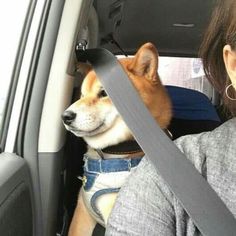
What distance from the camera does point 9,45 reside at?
139cm

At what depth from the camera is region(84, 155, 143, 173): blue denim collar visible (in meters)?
1.62

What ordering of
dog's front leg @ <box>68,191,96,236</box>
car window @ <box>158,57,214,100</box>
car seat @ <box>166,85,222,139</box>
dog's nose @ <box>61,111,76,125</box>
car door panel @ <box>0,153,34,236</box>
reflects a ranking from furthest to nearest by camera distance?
car window @ <box>158,57,214,100</box> < car seat @ <box>166,85,222,139</box> < dog's front leg @ <box>68,191,96,236</box> < dog's nose @ <box>61,111,76,125</box> < car door panel @ <box>0,153,34,236</box>

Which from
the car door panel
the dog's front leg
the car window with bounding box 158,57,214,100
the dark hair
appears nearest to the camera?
the dark hair

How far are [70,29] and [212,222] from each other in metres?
0.75

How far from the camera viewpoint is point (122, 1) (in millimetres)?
1963

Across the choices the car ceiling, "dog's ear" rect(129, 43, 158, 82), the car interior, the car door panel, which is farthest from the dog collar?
the car ceiling

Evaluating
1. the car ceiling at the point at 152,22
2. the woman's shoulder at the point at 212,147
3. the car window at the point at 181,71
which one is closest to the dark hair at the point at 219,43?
the woman's shoulder at the point at 212,147

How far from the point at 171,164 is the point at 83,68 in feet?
2.58

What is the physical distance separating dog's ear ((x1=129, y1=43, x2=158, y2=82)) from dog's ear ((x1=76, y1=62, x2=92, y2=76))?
156mm

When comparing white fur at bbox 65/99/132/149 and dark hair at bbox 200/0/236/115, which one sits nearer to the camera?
dark hair at bbox 200/0/236/115

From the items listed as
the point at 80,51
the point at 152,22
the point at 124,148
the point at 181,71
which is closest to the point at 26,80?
the point at 80,51

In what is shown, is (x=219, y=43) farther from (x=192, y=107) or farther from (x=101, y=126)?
(x=192, y=107)

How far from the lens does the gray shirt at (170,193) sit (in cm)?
88

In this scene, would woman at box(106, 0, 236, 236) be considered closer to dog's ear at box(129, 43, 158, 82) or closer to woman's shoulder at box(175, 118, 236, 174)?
woman's shoulder at box(175, 118, 236, 174)
